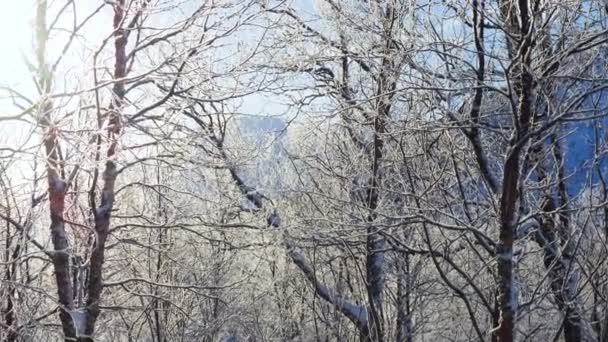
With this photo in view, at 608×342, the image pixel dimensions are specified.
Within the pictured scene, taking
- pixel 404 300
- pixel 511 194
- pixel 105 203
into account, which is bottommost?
pixel 404 300

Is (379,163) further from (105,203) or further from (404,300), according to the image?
(105,203)

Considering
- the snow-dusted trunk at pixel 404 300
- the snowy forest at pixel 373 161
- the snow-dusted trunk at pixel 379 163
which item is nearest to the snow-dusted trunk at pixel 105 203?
the snowy forest at pixel 373 161

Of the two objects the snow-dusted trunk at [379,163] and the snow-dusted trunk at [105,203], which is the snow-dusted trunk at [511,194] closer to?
the snow-dusted trunk at [379,163]

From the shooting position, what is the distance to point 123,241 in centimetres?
674

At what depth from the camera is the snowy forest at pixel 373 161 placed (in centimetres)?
371

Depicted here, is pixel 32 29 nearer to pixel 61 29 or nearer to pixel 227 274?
pixel 61 29

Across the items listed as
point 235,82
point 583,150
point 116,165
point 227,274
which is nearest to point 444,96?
point 583,150

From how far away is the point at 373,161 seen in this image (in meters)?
5.75

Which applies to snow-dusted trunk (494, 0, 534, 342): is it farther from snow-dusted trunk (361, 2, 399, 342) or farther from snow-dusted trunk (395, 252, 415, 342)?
snow-dusted trunk (395, 252, 415, 342)

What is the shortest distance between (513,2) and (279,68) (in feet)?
13.0

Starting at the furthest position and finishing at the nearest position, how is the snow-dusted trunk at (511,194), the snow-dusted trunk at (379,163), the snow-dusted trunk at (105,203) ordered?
the snow-dusted trunk at (105,203)
the snow-dusted trunk at (379,163)
the snow-dusted trunk at (511,194)

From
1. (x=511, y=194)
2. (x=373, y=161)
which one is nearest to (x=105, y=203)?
(x=373, y=161)

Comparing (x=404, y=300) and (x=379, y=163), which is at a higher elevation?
(x=379, y=163)

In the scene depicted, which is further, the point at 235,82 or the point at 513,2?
the point at 235,82
